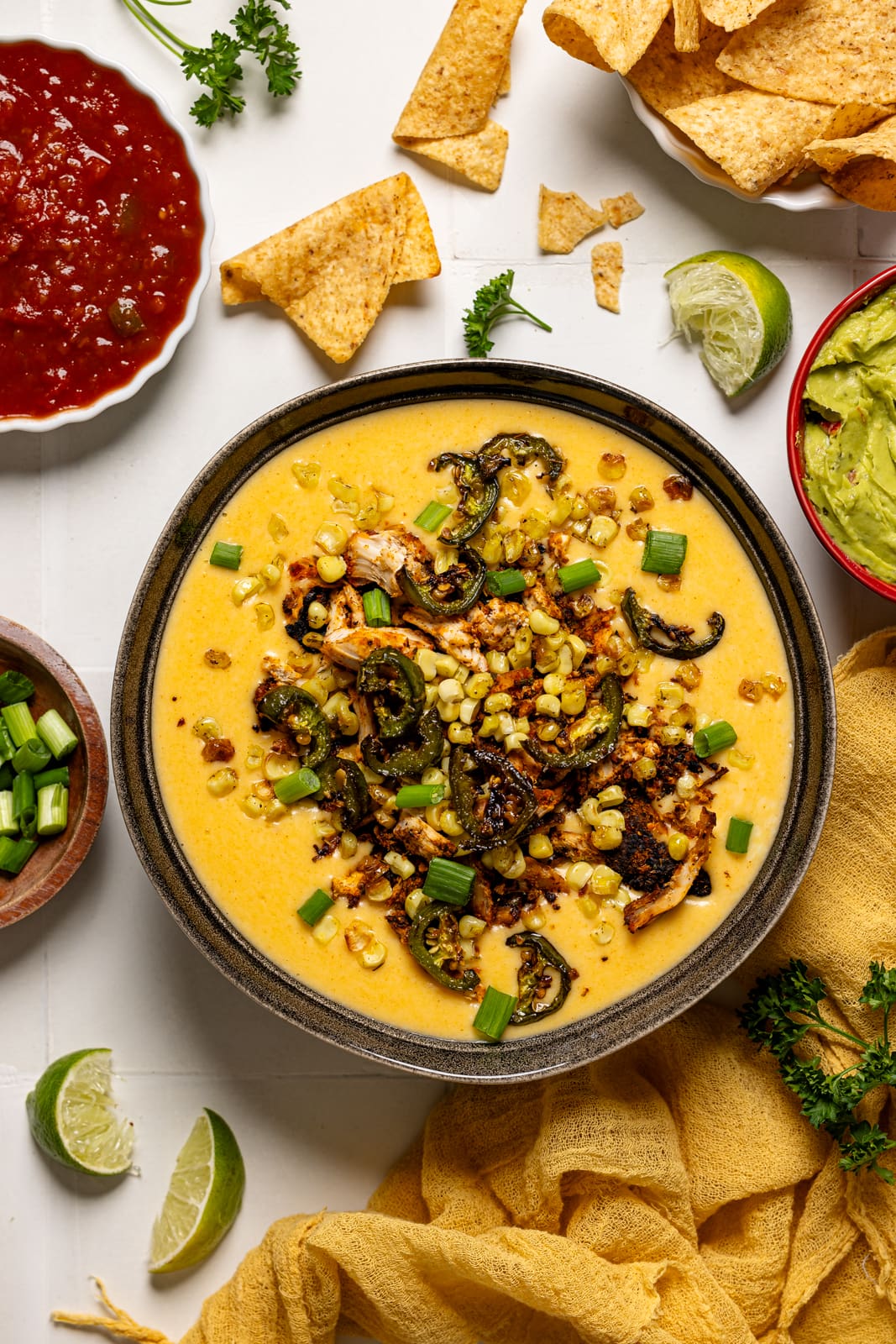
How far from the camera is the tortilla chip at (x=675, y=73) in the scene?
3111mm

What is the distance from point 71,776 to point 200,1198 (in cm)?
132

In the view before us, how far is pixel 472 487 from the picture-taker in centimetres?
→ 300

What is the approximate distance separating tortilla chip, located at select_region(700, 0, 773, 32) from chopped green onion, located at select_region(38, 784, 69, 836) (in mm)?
2868

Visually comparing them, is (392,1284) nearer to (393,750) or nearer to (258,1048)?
(258,1048)

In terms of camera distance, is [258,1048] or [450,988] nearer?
[450,988]

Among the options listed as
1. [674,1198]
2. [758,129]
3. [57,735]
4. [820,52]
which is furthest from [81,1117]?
[820,52]

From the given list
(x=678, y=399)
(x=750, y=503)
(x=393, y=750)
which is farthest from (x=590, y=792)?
(x=678, y=399)

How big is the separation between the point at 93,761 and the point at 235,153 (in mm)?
1913

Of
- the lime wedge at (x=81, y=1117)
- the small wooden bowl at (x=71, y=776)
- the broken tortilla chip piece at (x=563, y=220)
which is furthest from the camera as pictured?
the broken tortilla chip piece at (x=563, y=220)

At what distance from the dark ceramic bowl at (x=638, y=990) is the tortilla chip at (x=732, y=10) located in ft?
3.47

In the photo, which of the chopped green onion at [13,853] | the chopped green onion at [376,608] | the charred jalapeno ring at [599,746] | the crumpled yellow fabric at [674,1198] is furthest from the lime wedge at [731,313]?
the chopped green onion at [13,853]

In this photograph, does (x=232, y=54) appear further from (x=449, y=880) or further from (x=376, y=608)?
(x=449, y=880)

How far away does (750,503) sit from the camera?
2.94 m

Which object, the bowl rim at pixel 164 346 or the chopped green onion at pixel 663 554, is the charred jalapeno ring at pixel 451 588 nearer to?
the chopped green onion at pixel 663 554
